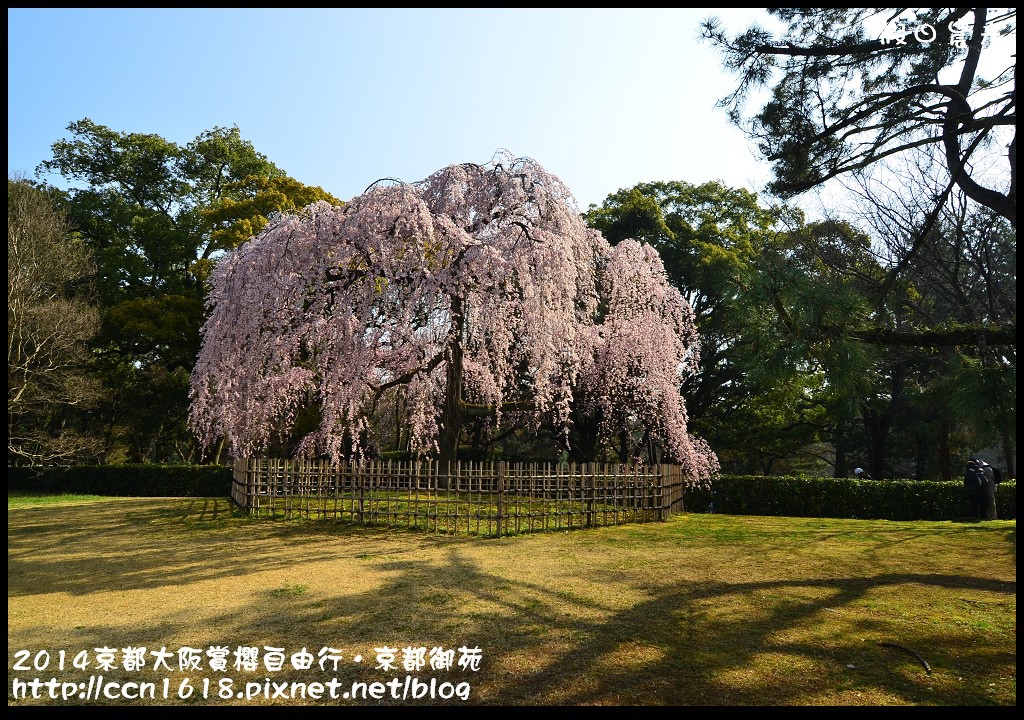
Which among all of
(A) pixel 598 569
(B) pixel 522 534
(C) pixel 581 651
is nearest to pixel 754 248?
(B) pixel 522 534

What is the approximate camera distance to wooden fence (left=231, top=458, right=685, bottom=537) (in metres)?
11.6

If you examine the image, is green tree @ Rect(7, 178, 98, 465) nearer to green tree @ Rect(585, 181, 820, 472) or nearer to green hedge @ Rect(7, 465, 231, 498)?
green hedge @ Rect(7, 465, 231, 498)

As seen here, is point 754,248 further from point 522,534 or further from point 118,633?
point 118,633

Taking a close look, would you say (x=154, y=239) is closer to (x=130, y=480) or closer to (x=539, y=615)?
(x=130, y=480)

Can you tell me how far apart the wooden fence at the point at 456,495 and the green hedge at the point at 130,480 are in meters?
10.4

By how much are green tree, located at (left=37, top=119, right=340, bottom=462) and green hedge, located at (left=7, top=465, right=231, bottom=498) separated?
258cm

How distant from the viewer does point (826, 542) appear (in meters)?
11.3

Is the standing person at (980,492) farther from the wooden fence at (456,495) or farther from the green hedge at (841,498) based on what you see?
the wooden fence at (456,495)

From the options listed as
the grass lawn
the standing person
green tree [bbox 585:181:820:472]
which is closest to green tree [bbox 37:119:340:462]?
green tree [bbox 585:181:820:472]

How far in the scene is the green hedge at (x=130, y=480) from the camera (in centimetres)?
2316

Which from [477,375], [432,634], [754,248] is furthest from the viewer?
[754,248]

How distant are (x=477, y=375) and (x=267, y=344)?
5.40 metres

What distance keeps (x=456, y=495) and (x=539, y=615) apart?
18.0 feet

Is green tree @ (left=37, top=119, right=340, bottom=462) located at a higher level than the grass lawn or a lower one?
higher
